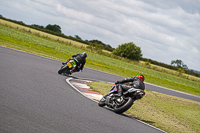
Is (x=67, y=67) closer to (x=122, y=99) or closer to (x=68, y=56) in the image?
(x=122, y=99)

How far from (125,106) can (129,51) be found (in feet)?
229

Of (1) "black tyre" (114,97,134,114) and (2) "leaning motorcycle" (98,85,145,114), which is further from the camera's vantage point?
(2) "leaning motorcycle" (98,85,145,114)

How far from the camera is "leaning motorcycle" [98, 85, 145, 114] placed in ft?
24.7

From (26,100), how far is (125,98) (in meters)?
2.84

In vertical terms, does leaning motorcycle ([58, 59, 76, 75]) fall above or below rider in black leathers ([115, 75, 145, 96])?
below

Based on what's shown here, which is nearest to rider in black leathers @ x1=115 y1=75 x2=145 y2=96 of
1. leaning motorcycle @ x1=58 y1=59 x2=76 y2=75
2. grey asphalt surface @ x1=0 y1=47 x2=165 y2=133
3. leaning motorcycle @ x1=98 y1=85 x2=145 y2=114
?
leaning motorcycle @ x1=98 y1=85 x2=145 y2=114

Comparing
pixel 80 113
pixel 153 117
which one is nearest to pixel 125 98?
pixel 80 113

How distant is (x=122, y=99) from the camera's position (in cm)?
776

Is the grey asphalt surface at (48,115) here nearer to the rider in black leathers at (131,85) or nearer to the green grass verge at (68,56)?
the rider in black leathers at (131,85)

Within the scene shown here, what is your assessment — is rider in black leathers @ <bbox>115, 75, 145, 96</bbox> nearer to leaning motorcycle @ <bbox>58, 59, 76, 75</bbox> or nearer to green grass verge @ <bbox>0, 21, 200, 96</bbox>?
leaning motorcycle @ <bbox>58, 59, 76, 75</bbox>

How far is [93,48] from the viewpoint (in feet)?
192

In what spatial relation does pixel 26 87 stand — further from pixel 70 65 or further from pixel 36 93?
pixel 70 65

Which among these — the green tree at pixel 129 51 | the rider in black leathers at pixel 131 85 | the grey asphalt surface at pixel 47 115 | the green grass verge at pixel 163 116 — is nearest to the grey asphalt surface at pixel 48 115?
the grey asphalt surface at pixel 47 115

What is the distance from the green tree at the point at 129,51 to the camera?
76.8 metres
